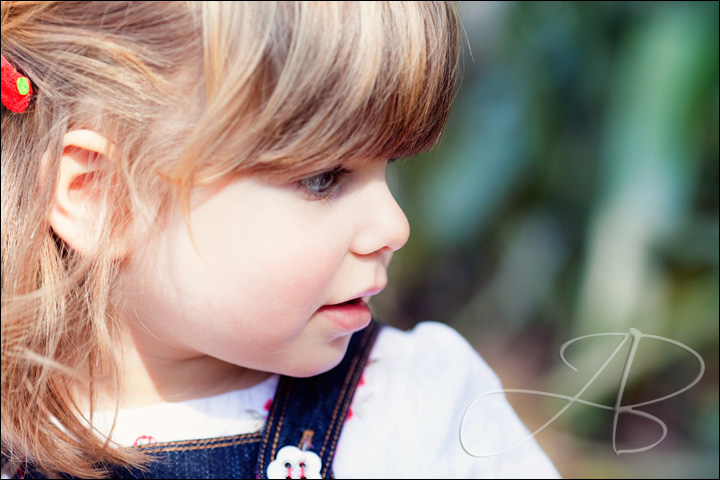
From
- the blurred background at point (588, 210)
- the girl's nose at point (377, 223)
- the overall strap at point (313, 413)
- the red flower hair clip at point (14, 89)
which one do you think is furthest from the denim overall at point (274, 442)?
the blurred background at point (588, 210)

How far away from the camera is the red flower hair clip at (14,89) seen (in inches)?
27.9

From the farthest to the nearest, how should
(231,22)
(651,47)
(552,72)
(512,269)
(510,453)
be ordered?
(512,269), (552,72), (651,47), (510,453), (231,22)

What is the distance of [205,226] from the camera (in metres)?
0.69

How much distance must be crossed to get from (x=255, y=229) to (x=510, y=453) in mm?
446

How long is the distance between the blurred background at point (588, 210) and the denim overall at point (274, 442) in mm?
598

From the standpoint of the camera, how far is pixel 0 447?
82 cm

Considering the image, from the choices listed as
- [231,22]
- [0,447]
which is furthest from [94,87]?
[0,447]

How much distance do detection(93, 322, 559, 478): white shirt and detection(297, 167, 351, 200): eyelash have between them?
31cm

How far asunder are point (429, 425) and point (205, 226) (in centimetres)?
38

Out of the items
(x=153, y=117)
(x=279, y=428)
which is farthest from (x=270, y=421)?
(x=153, y=117)

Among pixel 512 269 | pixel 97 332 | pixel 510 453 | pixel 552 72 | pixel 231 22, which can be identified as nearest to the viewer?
pixel 231 22

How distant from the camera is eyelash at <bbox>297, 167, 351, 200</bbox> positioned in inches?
27.0

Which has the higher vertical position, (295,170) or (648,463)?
(295,170)

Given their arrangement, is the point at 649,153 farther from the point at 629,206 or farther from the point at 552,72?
the point at 552,72
